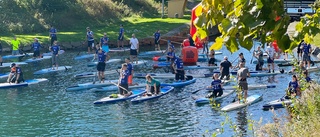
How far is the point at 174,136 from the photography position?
66.7 ft

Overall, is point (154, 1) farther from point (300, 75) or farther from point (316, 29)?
point (316, 29)

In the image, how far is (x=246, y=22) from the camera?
21.6 ft

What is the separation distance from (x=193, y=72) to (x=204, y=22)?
2802 centimetres

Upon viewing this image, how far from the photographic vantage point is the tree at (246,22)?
663 cm

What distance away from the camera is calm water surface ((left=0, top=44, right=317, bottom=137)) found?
2153 cm

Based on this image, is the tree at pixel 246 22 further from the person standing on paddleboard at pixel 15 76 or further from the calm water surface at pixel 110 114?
the person standing on paddleboard at pixel 15 76

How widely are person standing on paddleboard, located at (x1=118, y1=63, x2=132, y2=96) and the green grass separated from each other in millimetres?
22566

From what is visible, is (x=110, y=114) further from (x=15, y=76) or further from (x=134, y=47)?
(x=134, y=47)

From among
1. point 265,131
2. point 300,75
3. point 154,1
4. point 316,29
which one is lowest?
point 265,131

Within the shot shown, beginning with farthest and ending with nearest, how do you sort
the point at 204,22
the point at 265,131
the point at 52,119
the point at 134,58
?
the point at 134,58 < the point at 52,119 < the point at 265,131 < the point at 204,22

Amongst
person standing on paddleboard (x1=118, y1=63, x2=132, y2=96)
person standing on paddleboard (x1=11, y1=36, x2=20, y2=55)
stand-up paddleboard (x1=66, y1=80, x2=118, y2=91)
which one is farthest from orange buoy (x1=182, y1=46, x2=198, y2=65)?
person standing on paddleboard (x1=11, y1=36, x2=20, y2=55)

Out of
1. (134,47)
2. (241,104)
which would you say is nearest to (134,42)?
(134,47)

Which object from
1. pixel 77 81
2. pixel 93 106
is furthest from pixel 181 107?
pixel 77 81

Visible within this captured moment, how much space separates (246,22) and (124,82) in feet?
66.2
